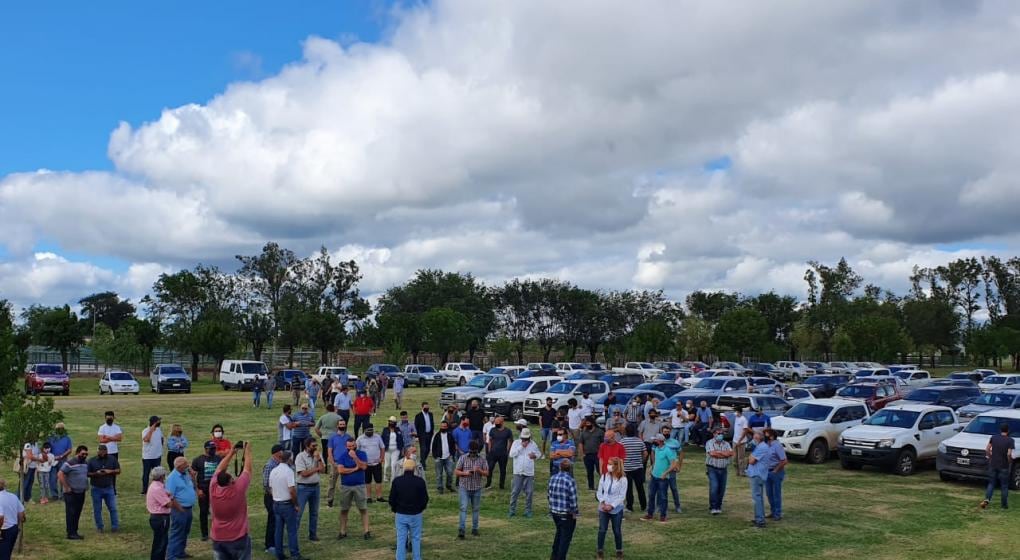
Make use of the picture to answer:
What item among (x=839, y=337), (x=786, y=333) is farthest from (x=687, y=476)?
(x=786, y=333)

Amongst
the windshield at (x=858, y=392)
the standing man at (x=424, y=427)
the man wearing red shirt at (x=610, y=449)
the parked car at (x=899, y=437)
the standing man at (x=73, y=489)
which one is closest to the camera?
the standing man at (x=73, y=489)

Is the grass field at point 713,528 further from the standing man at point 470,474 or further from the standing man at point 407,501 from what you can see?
the standing man at point 407,501

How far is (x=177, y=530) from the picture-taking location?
11227 millimetres

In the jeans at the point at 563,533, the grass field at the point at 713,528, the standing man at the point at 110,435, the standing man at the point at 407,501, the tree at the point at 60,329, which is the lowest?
the grass field at the point at 713,528

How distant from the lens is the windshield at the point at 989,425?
18.9 m

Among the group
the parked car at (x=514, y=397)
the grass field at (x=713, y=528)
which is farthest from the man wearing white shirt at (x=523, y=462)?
the parked car at (x=514, y=397)

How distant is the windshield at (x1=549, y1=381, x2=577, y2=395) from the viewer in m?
30.3

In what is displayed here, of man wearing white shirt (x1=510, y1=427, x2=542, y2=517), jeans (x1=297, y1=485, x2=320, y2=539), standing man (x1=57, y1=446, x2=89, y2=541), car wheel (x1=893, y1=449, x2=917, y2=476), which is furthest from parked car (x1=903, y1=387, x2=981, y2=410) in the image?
standing man (x1=57, y1=446, x2=89, y2=541)

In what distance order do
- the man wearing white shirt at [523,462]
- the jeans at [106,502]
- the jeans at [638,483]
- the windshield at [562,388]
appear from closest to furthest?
the jeans at [106,502]
the man wearing white shirt at [523,462]
the jeans at [638,483]
the windshield at [562,388]

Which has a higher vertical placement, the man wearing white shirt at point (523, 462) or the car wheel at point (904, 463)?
the man wearing white shirt at point (523, 462)

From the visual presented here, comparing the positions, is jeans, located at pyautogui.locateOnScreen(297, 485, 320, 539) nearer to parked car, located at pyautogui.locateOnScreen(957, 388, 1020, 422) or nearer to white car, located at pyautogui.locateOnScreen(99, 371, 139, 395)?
parked car, located at pyautogui.locateOnScreen(957, 388, 1020, 422)

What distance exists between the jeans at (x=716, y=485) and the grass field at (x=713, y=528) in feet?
0.83

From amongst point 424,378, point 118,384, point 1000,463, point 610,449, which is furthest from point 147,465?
point 424,378

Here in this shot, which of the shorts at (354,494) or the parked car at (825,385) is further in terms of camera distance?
the parked car at (825,385)
